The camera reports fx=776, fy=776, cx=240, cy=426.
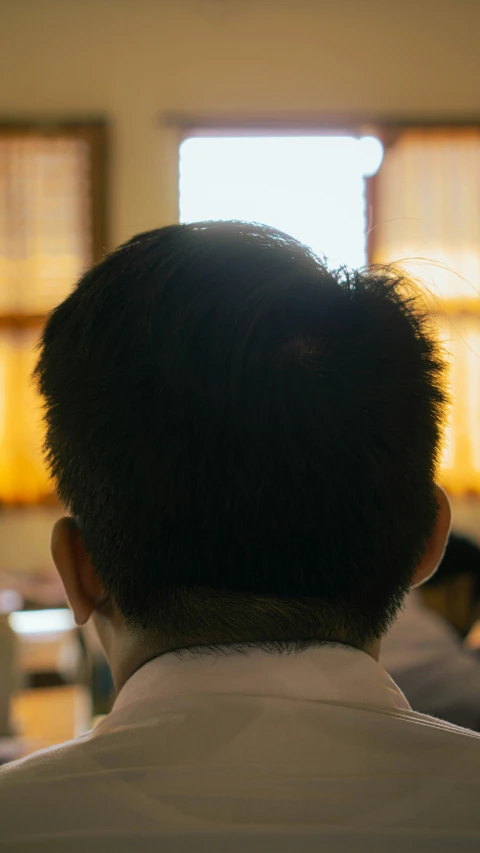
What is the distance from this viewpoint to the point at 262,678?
1.59 ft

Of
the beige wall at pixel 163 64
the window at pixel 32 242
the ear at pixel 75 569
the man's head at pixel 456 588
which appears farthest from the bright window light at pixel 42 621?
the ear at pixel 75 569

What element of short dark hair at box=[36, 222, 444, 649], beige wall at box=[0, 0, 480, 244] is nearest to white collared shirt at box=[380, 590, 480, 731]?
short dark hair at box=[36, 222, 444, 649]

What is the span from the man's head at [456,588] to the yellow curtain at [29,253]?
302cm

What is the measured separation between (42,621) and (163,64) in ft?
11.4

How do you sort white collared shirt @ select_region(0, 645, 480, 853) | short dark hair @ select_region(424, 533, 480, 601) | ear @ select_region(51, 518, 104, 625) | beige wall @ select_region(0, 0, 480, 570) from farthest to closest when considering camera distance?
beige wall @ select_region(0, 0, 480, 570), short dark hair @ select_region(424, 533, 480, 601), ear @ select_region(51, 518, 104, 625), white collared shirt @ select_region(0, 645, 480, 853)

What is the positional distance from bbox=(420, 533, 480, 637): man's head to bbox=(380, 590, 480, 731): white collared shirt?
37.4 inches

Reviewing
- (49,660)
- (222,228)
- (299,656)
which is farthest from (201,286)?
(49,660)

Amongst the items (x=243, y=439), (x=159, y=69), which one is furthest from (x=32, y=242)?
(x=243, y=439)

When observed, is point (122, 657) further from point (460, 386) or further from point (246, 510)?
point (460, 386)

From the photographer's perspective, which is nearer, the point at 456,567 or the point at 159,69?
the point at 456,567

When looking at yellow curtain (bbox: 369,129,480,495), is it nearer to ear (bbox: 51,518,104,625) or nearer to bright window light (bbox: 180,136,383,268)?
bright window light (bbox: 180,136,383,268)

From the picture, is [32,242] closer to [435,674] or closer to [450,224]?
[450,224]

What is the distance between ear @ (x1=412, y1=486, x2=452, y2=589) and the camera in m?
0.63

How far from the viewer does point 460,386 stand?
4.79 metres
